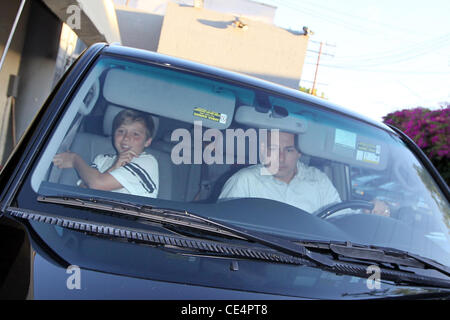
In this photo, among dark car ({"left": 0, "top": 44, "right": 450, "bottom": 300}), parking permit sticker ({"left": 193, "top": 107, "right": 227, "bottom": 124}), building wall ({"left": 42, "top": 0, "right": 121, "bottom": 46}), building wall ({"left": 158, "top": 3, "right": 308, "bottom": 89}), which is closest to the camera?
dark car ({"left": 0, "top": 44, "right": 450, "bottom": 300})

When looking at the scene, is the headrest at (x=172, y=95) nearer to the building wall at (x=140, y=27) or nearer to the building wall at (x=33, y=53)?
the building wall at (x=33, y=53)

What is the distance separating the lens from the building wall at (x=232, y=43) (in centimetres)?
1922

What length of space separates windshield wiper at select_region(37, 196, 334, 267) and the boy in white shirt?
0.21 metres

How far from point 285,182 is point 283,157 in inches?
5.6

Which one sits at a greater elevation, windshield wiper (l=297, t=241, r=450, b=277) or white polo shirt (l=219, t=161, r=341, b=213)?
white polo shirt (l=219, t=161, r=341, b=213)

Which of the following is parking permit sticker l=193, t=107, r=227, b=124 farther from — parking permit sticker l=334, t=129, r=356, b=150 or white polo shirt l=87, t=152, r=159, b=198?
parking permit sticker l=334, t=129, r=356, b=150

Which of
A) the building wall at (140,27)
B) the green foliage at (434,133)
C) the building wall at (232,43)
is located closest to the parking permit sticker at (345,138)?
the green foliage at (434,133)

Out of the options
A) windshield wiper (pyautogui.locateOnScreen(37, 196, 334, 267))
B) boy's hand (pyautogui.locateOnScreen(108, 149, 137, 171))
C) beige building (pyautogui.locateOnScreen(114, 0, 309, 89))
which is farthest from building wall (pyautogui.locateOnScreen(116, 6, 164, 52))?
windshield wiper (pyautogui.locateOnScreen(37, 196, 334, 267))

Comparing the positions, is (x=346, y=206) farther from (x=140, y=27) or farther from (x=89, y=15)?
(x=140, y=27)

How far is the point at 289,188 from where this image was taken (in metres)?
2.36

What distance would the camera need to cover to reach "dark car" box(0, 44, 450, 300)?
1502 millimetres

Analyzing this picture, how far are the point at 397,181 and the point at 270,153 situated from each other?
704mm
